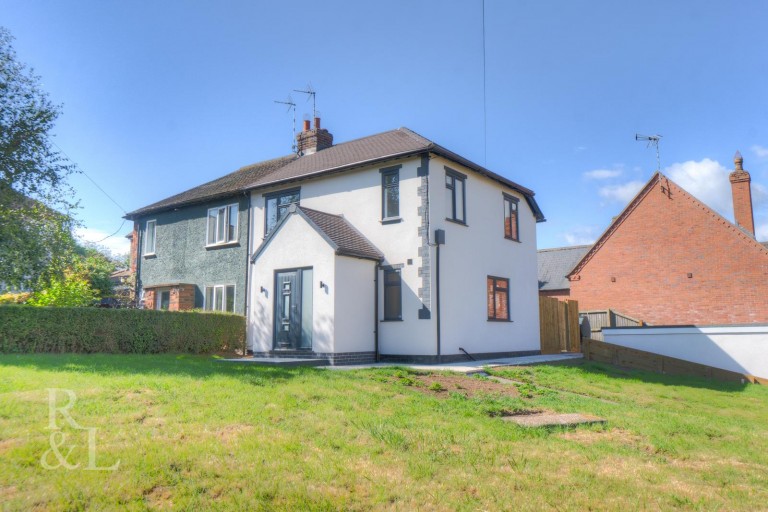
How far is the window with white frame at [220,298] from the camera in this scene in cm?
2120

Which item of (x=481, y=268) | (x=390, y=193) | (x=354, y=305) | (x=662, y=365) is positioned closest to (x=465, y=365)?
(x=354, y=305)

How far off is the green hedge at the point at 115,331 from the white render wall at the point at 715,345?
1511 cm

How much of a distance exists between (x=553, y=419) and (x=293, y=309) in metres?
9.59

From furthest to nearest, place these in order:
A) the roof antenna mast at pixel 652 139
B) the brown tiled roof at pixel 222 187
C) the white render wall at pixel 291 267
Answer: the roof antenna mast at pixel 652 139
the brown tiled roof at pixel 222 187
the white render wall at pixel 291 267

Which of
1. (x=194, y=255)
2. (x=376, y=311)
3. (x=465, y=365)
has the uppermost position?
(x=194, y=255)

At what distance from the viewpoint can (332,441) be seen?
6.43m

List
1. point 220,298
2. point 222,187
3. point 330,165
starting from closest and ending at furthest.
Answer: point 330,165 → point 220,298 → point 222,187

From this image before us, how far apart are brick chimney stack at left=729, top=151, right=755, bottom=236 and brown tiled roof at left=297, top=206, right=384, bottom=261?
75.8 ft

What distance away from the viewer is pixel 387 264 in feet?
55.6

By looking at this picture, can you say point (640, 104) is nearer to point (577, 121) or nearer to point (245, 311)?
point (577, 121)

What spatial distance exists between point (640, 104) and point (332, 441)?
1613 centimetres

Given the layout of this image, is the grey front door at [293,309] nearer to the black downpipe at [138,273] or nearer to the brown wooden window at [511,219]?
the brown wooden window at [511,219]

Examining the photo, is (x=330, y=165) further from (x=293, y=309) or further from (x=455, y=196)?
(x=293, y=309)

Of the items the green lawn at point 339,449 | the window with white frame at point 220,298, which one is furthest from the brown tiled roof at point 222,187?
the green lawn at point 339,449
